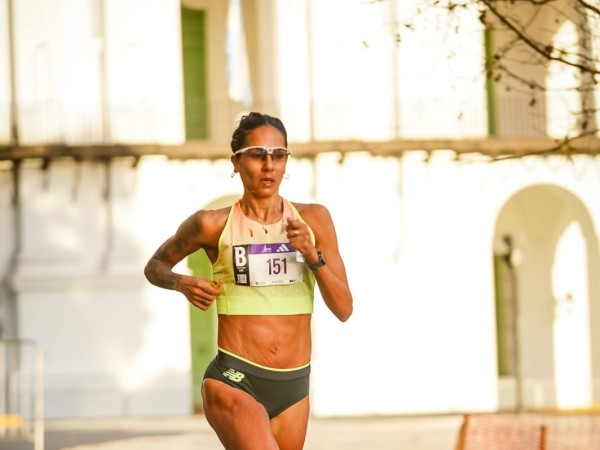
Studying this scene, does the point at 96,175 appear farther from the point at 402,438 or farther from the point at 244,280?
the point at 244,280

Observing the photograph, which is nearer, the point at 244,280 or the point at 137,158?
the point at 244,280

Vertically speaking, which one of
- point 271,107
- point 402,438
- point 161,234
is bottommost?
point 402,438

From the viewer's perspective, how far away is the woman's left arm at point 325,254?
693 cm

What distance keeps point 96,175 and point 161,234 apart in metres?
1.42

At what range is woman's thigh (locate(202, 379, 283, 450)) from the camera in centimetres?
701

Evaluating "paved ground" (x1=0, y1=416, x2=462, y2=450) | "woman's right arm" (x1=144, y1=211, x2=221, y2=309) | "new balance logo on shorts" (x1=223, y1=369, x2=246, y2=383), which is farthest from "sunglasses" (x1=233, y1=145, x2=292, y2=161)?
"paved ground" (x1=0, y1=416, x2=462, y2=450)

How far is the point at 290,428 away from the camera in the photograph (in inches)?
287

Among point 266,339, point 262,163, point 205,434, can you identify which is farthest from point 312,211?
point 205,434

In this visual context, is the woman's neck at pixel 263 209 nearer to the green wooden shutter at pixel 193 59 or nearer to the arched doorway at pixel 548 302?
the arched doorway at pixel 548 302

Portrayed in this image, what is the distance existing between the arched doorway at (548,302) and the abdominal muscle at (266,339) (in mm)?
24942

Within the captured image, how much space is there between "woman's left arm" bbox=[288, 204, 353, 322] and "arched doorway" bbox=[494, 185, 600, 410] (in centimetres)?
2482

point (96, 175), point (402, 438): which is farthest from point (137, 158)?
point (402, 438)

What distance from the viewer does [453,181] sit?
1214 inches

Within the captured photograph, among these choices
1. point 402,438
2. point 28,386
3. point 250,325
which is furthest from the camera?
point 28,386
